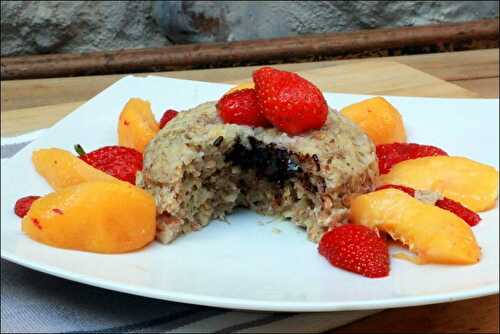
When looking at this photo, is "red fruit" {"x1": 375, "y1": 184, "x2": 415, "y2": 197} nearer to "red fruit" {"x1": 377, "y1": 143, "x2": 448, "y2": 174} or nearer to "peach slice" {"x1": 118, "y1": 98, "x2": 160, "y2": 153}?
"red fruit" {"x1": 377, "y1": 143, "x2": 448, "y2": 174}

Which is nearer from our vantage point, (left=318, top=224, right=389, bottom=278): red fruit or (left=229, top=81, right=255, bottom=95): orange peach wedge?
(left=318, top=224, right=389, bottom=278): red fruit

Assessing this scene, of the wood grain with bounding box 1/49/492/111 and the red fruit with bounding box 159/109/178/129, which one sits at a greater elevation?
the wood grain with bounding box 1/49/492/111

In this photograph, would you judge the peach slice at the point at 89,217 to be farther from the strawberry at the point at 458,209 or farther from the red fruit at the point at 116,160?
the strawberry at the point at 458,209

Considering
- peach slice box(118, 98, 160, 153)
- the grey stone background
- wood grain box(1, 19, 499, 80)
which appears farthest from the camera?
peach slice box(118, 98, 160, 153)

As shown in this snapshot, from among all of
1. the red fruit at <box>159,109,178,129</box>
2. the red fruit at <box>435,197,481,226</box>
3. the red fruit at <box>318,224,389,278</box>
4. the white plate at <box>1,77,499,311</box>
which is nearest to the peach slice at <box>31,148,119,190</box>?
the white plate at <box>1,77,499,311</box>

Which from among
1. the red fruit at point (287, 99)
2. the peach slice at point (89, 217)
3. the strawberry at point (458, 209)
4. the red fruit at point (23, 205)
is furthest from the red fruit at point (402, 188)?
the red fruit at point (23, 205)

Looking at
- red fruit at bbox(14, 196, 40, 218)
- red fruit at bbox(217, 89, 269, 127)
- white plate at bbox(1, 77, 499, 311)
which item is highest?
red fruit at bbox(217, 89, 269, 127)
